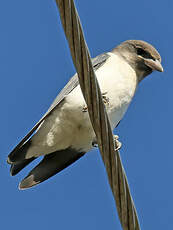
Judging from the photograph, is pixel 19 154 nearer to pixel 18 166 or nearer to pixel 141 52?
pixel 18 166

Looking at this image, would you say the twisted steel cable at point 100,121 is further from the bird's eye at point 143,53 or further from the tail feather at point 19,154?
the bird's eye at point 143,53

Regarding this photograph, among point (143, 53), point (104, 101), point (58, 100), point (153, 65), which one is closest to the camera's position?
point (104, 101)

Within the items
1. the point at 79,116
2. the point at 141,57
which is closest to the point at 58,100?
the point at 79,116

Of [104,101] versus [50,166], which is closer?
[104,101]

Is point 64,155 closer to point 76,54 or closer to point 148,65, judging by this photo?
point 148,65

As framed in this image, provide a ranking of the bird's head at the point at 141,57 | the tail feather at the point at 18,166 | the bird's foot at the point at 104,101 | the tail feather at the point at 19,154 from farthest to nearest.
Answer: the bird's head at the point at 141,57 < the tail feather at the point at 18,166 < the tail feather at the point at 19,154 < the bird's foot at the point at 104,101

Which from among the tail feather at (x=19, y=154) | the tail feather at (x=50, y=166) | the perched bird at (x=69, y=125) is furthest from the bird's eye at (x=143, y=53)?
the tail feather at (x=19, y=154)

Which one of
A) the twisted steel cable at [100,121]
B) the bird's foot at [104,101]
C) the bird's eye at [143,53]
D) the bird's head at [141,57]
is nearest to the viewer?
the twisted steel cable at [100,121]
